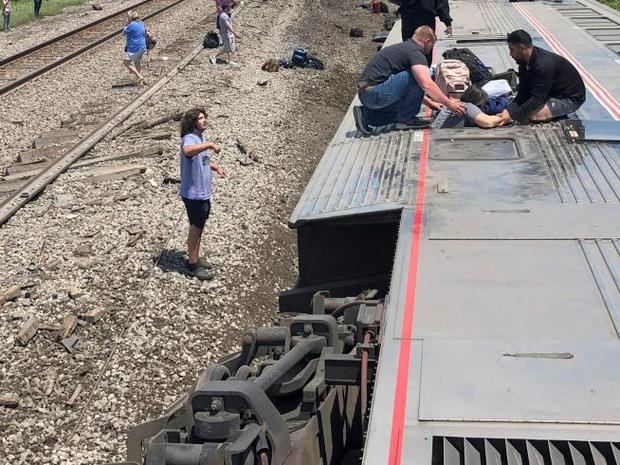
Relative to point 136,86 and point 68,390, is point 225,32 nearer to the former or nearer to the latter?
point 136,86

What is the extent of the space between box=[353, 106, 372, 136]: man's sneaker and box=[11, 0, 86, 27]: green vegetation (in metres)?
21.0

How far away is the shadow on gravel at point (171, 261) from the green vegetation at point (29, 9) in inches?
789

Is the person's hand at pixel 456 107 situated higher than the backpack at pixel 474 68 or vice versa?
the person's hand at pixel 456 107

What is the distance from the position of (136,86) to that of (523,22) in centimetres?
754

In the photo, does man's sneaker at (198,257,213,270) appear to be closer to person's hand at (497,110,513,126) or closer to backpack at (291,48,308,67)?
person's hand at (497,110,513,126)

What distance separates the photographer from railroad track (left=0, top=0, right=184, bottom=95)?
18.1m

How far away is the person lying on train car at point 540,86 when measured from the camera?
25.5 ft

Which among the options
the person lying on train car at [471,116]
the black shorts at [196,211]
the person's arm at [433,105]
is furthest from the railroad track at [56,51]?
the person lying on train car at [471,116]

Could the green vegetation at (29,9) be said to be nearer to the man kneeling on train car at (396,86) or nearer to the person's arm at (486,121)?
the man kneeling on train car at (396,86)

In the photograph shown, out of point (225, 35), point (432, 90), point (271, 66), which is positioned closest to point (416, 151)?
point (432, 90)

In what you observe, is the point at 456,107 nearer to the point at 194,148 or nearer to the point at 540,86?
the point at 540,86

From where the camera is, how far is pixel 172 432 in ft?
13.9

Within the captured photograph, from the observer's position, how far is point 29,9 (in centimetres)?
3047

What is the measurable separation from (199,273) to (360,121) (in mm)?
2237
